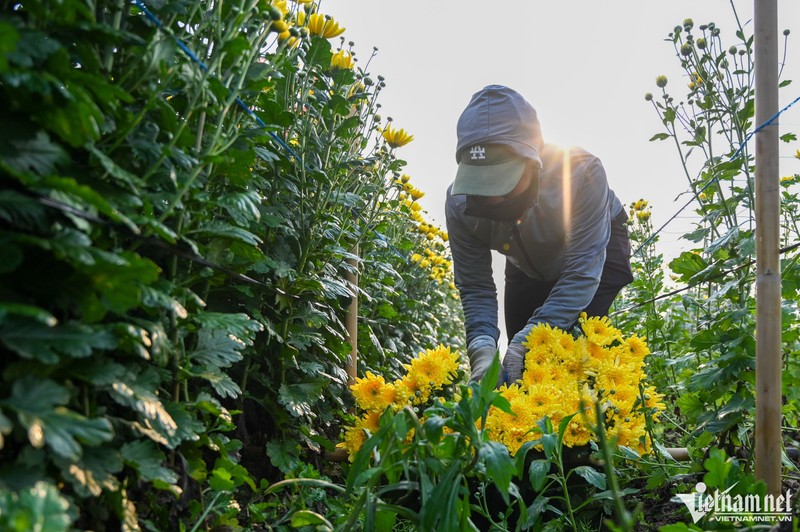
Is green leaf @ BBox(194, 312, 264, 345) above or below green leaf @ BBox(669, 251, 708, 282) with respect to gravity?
below

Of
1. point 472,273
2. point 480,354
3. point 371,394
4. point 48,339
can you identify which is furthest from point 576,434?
point 472,273

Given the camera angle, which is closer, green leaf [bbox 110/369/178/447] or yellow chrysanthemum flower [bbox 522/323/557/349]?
green leaf [bbox 110/369/178/447]

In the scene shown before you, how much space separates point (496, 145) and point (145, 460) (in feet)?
6.43

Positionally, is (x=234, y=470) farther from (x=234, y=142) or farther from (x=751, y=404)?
(x=751, y=404)

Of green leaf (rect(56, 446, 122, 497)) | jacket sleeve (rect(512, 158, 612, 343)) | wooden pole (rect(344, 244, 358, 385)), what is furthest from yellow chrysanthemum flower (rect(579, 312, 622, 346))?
green leaf (rect(56, 446, 122, 497))

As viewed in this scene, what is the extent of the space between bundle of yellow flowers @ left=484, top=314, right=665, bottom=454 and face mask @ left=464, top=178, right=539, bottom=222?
2.09ft

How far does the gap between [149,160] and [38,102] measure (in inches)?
11.0

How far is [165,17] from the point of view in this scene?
1254mm

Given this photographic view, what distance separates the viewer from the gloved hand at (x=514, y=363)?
102 inches

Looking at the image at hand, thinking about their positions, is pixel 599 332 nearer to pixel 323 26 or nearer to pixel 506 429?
pixel 506 429

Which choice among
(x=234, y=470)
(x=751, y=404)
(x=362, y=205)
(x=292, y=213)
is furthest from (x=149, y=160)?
(x=362, y=205)

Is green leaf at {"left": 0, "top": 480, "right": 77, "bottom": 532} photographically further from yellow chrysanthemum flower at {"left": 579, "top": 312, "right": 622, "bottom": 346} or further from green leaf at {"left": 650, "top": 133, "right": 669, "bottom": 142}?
green leaf at {"left": 650, "top": 133, "right": 669, "bottom": 142}

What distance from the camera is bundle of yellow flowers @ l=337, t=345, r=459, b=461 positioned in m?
2.05

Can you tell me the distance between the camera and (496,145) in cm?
266
